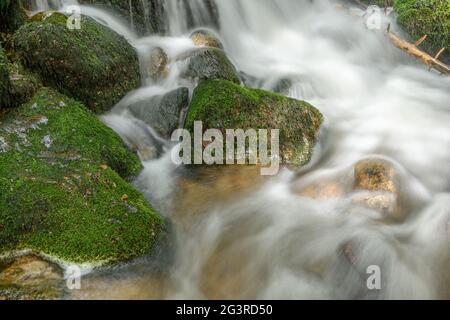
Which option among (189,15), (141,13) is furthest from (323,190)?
(189,15)

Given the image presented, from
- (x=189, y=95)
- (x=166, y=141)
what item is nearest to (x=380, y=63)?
(x=189, y=95)

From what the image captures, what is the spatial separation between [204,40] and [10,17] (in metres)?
3.91

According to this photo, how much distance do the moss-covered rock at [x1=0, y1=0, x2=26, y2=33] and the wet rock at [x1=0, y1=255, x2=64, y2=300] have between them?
13.4 feet

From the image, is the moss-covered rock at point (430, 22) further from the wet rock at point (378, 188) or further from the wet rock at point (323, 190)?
the wet rock at point (323, 190)

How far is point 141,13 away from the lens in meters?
8.95

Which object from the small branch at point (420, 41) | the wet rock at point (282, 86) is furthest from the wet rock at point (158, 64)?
the small branch at point (420, 41)

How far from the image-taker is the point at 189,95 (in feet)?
24.0

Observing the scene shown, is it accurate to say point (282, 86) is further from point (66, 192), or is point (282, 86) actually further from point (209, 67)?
point (66, 192)

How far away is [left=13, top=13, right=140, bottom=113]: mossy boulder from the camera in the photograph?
20.2 ft

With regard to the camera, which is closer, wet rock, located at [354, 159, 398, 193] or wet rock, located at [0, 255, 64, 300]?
wet rock, located at [0, 255, 64, 300]

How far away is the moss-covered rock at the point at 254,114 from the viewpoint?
21.0 ft

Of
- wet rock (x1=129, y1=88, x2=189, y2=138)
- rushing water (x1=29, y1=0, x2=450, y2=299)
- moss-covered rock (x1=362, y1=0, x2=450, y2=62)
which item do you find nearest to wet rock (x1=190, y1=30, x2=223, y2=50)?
rushing water (x1=29, y1=0, x2=450, y2=299)

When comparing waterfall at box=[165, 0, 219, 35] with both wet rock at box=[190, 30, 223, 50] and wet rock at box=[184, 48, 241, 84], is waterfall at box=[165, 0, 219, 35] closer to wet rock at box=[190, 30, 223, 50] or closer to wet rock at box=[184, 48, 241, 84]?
wet rock at box=[190, 30, 223, 50]

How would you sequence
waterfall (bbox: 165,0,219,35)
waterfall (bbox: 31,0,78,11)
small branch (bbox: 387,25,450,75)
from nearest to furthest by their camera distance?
1. waterfall (bbox: 31,0,78,11)
2. waterfall (bbox: 165,0,219,35)
3. small branch (bbox: 387,25,450,75)
